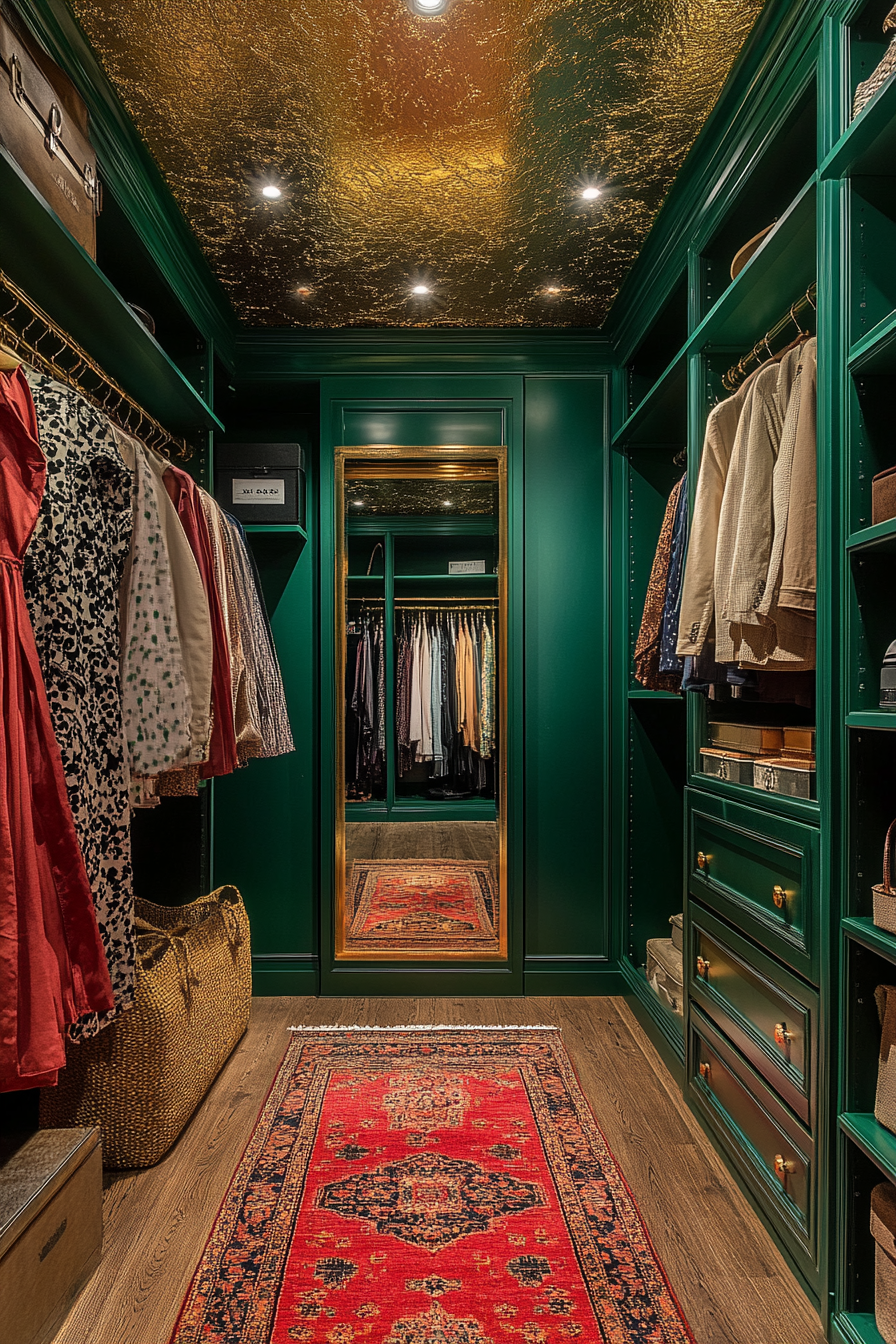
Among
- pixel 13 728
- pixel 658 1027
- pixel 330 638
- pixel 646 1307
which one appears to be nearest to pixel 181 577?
pixel 13 728

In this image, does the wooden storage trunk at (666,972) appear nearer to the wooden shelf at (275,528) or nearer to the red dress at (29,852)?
the red dress at (29,852)

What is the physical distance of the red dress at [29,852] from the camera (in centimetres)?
127

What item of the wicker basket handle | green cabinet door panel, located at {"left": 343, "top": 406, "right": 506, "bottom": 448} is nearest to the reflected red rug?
the wicker basket handle

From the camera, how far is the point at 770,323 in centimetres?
204

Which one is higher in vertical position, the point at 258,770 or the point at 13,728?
the point at 13,728

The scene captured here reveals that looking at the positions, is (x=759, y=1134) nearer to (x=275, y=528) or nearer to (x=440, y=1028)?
→ (x=440, y=1028)

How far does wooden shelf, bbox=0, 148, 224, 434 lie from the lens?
149cm

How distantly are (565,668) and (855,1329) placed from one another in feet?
7.15

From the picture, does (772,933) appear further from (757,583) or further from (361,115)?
(361,115)

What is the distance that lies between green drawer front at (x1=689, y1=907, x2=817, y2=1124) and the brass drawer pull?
12cm

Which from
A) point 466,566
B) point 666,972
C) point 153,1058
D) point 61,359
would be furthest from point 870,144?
point 153,1058

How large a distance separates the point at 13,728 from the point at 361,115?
1.69m

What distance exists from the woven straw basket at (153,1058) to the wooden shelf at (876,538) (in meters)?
1.83

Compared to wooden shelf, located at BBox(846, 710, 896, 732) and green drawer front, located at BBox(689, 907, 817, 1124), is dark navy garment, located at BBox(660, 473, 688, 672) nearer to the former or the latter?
green drawer front, located at BBox(689, 907, 817, 1124)
